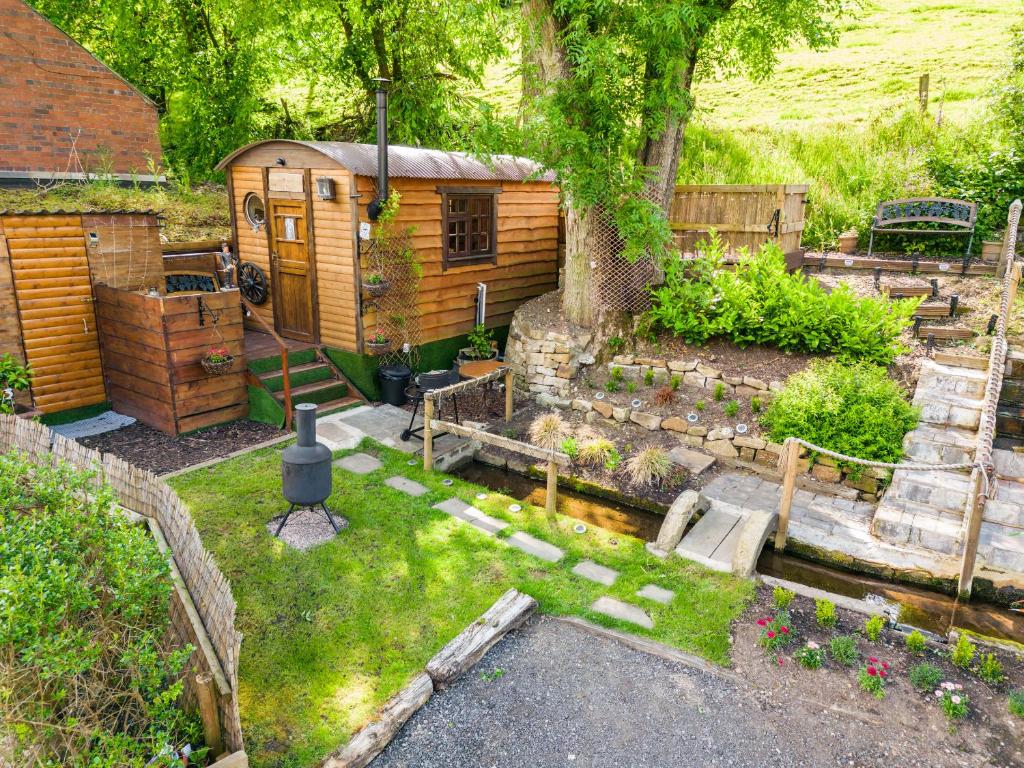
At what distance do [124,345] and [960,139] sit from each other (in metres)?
16.1

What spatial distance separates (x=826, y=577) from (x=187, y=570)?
5181mm

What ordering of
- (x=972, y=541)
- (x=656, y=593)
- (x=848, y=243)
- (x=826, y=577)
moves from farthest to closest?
(x=848, y=243), (x=826, y=577), (x=656, y=593), (x=972, y=541)

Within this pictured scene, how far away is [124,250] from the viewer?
28.6ft

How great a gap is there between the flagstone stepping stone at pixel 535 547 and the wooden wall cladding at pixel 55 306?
6.11 meters

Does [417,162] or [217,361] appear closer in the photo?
[217,361]

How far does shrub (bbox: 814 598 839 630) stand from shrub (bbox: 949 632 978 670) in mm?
748

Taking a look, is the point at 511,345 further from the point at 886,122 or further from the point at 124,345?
the point at 886,122

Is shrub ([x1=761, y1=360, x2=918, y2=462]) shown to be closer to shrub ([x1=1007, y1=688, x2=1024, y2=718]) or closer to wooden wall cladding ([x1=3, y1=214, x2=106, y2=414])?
shrub ([x1=1007, y1=688, x2=1024, y2=718])

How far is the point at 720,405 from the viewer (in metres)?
8.62

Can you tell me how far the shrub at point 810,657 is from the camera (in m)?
4.58

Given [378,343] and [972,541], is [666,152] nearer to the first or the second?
[378,343]

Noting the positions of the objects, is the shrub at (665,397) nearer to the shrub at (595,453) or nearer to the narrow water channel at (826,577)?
the shrub at (595,453)

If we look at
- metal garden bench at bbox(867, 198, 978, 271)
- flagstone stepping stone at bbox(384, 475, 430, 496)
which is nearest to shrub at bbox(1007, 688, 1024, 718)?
flagstone stepping stone at bbox(384, 475, 430, 496)

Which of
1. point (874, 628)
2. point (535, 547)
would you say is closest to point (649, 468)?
point (535, 547)
